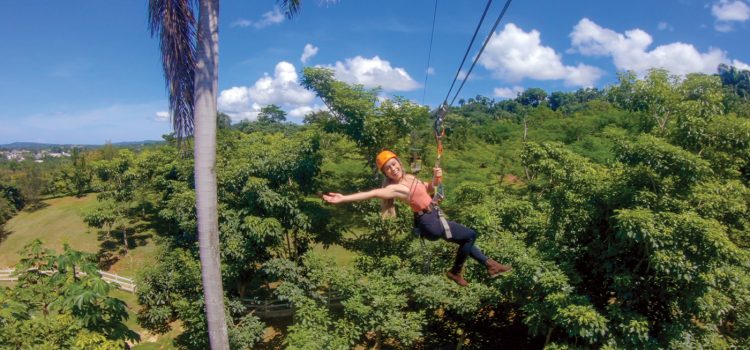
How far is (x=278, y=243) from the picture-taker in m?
12.6

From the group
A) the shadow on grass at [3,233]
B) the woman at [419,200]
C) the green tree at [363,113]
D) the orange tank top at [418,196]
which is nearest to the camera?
the woman at [419,200]

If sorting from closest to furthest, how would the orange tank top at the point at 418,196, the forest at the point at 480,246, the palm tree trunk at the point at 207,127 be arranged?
the orange tank top at the point at 418,196, the palm tree trunk at the point at 207,127, the forest at the point at 480,246

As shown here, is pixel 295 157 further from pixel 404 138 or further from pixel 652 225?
pixel 652 225

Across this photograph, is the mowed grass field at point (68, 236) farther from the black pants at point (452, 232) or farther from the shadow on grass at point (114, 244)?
the black pants at point (452, 232)

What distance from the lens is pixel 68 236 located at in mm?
32438

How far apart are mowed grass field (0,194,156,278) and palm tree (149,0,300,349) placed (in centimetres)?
1889

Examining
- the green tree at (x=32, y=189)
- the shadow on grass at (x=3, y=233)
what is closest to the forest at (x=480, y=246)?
the shadow on grass at (x=3, y=233)

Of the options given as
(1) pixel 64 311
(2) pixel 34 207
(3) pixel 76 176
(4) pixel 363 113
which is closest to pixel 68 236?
(3) pixel 76 176

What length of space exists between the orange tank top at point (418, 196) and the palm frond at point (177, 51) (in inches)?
138

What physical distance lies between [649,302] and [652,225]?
2.61 m

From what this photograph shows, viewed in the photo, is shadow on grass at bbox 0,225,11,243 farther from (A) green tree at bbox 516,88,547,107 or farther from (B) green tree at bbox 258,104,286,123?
(A) green tree at bbox 516,88,547,107

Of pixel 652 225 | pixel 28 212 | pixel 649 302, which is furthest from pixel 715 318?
pixel 28 212

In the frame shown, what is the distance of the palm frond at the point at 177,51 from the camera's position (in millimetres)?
5512

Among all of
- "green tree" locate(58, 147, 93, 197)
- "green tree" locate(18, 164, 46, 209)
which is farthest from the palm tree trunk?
"green tree" locate(18, 164, 46, 209)
